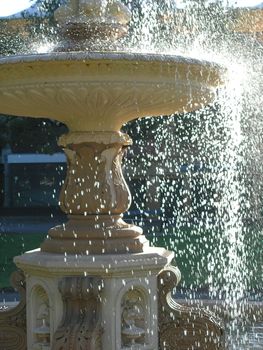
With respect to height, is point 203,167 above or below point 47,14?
below

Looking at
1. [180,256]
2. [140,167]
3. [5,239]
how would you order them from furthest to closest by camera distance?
[140,167], [5,239], [180,256]

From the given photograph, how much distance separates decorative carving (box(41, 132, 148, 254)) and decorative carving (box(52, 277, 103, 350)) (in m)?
0.37

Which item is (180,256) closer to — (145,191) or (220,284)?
(220,284)

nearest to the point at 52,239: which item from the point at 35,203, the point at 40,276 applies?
the point at 40,276

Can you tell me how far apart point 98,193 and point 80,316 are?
74 centimetres

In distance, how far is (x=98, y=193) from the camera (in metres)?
4.80

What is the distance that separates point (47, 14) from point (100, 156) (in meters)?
14.4

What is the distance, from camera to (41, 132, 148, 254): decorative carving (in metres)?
4.77

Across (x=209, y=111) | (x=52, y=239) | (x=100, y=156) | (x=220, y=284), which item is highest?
(x=209, y=111)

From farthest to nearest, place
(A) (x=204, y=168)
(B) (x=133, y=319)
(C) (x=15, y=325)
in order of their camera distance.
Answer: (A) (x=204, y=168), (C) (x=15, y=325), (B) (x=133, y=319)

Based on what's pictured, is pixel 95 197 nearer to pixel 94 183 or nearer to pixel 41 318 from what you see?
pixel 94 183

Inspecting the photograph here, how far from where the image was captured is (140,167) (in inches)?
853

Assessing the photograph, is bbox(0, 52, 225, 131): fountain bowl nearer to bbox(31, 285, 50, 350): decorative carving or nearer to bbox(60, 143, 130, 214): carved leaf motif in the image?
bbox(60, 143, 130, 214): carved leaf motif

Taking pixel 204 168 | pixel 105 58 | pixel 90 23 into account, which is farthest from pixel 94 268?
pixel 204 168
